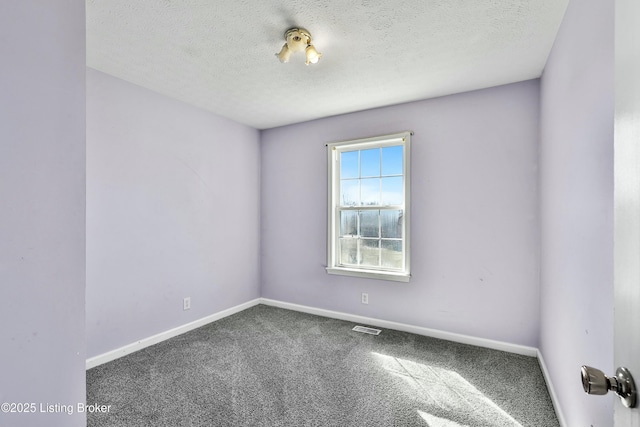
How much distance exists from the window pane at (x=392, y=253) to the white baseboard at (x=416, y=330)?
0.64 m

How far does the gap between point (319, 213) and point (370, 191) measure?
70 centimetres

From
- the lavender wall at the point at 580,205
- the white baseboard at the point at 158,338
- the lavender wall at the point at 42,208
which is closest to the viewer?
the lavender wall at the point at 42,208

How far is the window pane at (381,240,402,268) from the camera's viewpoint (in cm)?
336

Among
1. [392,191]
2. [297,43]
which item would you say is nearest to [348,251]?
[392,191]

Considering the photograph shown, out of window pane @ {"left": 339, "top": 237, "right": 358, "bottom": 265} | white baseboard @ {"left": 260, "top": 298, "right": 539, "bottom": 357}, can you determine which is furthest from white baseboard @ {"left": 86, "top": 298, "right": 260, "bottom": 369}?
window pane @ {"left": 339, "top": 237, "right": 358, "bottom": 265}

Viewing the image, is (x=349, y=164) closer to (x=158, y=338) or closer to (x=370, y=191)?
(x=370, y=191)

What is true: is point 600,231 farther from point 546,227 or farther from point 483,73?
point 483,73

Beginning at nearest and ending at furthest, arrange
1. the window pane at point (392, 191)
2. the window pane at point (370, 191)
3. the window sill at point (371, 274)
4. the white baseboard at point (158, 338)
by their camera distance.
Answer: the white baseboard at point (158, 338) → the window sill at point (371, 274) → the window pane at point (392, 191) → the window pane at point (370, 191)

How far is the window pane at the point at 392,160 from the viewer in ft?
11.0

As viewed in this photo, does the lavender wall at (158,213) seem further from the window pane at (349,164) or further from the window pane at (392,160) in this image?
the window pane at (392,160)

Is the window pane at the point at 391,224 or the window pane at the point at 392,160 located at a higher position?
the window pane at the point at 392,160

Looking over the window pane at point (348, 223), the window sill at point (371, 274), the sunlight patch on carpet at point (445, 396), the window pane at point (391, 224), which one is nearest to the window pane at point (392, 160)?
the window pane at point (391, 224)

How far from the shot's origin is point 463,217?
296 centimetres

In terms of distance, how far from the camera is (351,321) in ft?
11.7
